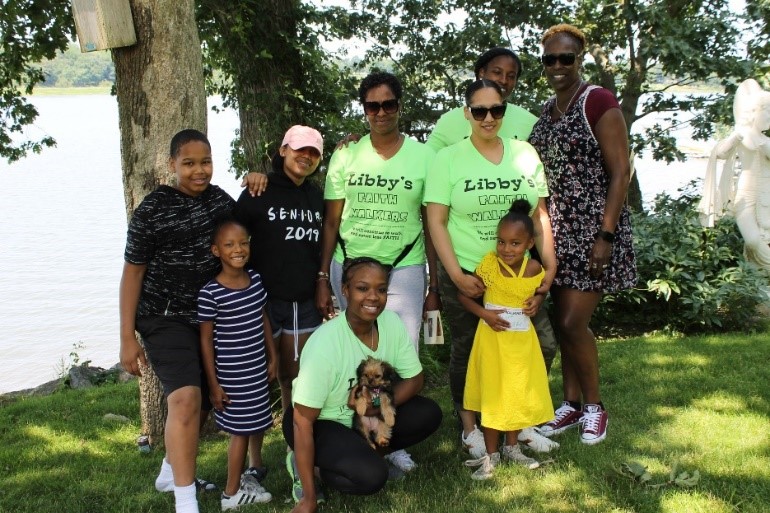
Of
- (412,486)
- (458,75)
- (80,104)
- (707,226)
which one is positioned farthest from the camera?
(80,104)

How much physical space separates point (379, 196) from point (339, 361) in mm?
888

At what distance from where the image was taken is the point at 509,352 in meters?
3.81

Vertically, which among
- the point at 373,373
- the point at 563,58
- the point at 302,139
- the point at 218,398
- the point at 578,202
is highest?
the point at 563,58

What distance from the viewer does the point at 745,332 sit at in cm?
702

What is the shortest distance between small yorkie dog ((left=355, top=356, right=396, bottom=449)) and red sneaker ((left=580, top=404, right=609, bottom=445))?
1.23 metres

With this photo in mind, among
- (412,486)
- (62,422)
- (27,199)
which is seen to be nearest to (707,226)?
(412,486)

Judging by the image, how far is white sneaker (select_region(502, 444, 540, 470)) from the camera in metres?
3.83

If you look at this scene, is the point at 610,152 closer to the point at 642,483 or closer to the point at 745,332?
the point at 642,483

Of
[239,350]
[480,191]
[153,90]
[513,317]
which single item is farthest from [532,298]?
[153,90]

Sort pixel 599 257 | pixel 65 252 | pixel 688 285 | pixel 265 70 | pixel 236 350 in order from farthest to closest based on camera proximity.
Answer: pixel 65 252 < pixel 265 70 < pixel 688 285 < pixel 599 257 < pixel 236 350

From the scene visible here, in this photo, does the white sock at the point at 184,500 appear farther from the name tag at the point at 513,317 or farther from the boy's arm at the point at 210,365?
the name tag at the point at 513,317

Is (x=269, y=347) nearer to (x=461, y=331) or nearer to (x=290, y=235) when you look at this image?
(x=290, y=235)

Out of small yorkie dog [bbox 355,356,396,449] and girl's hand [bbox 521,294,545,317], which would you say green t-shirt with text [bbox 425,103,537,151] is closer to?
girl's hand [bbox 521,294,545,317]

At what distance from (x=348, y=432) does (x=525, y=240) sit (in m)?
1.27
